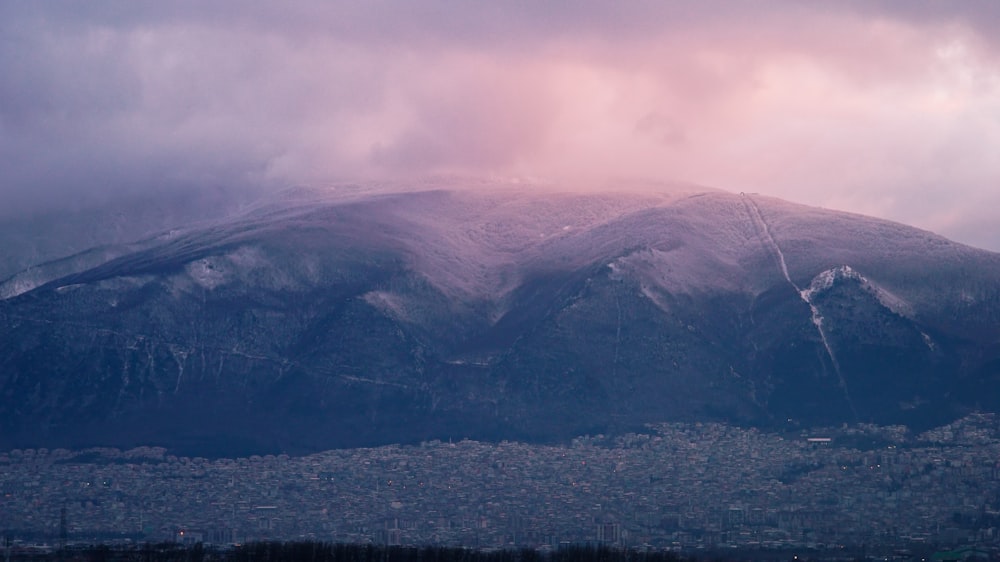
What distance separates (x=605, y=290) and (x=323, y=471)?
41.5 metres

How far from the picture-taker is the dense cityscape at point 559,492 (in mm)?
135125

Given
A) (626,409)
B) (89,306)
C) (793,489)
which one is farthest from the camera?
(89,306)

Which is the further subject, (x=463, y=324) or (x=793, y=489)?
(x=463, y=324)

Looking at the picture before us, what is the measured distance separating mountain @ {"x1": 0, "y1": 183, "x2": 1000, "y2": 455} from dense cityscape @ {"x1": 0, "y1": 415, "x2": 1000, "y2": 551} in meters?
6.09

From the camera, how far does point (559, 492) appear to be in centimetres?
14838

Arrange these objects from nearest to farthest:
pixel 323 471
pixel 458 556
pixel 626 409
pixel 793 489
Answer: pixel 458 556, pixel 793 489, pixel 323 471, pixel 626 409

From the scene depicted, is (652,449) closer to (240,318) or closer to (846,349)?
(846,349)

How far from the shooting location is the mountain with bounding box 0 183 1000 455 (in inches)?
6777

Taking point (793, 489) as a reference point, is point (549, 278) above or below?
above

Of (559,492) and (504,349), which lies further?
(504,349)

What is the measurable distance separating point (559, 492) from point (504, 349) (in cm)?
3720

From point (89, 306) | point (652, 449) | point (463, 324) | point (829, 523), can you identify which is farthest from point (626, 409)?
point (89, 306)

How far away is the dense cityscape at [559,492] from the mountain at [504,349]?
6.09 metres

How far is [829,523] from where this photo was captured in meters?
135
